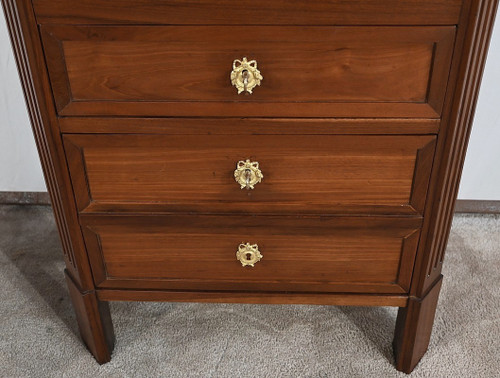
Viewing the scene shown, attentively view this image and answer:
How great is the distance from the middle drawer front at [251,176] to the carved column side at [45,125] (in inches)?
0.8

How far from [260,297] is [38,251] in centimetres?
68

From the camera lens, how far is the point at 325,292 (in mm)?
917

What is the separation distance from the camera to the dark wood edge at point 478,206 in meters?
1.45

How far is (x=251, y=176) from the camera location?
0.78 m

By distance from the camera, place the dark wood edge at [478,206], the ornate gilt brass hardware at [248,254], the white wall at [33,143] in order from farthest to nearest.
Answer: the dark wood edge at [478,206]
the white wall at [33,143]
the ornate gilt brass hardware at [248,254]

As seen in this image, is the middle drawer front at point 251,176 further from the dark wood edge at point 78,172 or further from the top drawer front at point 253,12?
the top drawer front at point 253,12

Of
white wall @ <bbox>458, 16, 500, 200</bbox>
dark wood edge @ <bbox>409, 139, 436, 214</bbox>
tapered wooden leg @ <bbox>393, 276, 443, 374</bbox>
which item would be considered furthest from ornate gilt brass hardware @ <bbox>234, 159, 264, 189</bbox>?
white wall @ <bbox>458, 16, 500, 200</bbox>

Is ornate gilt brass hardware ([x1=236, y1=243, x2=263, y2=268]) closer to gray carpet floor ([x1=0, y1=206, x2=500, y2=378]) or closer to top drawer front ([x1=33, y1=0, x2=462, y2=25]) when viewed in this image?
gray carpet floor ([x1=0, y1=206, x2=500, y2=378])

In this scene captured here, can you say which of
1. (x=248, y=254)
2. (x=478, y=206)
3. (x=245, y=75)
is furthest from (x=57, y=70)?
(x=478, y=206)

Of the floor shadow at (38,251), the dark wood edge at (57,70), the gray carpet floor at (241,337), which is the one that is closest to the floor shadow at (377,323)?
the gray carpet floor at (241,337)

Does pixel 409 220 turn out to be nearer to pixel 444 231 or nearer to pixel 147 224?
pixel 444 231

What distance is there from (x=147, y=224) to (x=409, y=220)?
1.38 feet

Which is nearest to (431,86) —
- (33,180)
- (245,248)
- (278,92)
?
(278,92)

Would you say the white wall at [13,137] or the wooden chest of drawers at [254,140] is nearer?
the wooden chest of drawers at [254,140]
